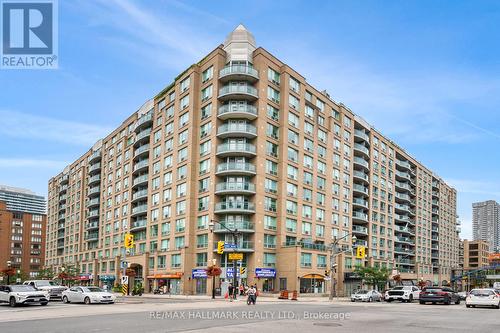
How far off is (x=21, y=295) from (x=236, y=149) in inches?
1767

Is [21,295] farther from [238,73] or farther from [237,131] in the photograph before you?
[238,73]

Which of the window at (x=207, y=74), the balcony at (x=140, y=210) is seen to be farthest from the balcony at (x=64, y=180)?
the window at (x=207, y=74)

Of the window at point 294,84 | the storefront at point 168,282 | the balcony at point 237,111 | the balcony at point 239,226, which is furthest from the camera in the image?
the window at point 294,84

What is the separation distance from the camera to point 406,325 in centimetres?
2078

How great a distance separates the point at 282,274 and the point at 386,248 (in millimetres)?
44588

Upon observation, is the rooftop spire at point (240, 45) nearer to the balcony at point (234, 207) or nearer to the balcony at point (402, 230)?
the balcony at point (234, 207)

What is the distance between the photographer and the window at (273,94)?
256ft

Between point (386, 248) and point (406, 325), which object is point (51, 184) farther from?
point (406, 325)

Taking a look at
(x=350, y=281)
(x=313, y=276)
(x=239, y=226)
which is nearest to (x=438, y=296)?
(x=239, y=226)

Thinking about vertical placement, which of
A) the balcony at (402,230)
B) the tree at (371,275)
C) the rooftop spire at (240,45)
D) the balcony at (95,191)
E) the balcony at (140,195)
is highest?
the rooftop spire at (240,45)

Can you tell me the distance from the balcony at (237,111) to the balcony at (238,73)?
13.0ft

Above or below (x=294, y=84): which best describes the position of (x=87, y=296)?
below

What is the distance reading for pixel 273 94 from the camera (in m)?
78.9

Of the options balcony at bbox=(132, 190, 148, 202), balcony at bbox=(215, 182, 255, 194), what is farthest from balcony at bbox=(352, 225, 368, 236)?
balcony at bbox=(132, 190, 148, 202)
